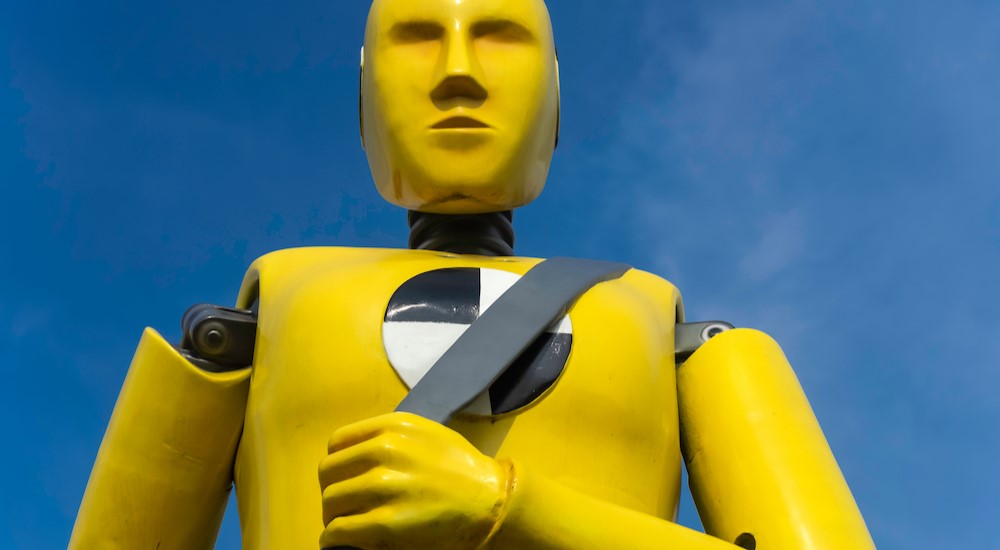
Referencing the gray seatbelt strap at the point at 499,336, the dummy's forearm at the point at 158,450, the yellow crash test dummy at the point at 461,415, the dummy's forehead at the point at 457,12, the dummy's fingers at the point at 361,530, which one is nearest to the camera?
the dummy's fingers at the point at 361,530

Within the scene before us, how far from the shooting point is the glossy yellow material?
→ 4.20 meters

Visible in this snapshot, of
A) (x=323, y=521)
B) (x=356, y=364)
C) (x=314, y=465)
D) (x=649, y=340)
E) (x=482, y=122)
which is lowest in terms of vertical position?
(x=323, y=521)

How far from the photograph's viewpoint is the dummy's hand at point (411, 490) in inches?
142

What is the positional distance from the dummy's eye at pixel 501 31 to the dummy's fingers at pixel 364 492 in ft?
5.89

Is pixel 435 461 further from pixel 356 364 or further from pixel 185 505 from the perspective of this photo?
pixel 185 505

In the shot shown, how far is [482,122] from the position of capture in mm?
4746

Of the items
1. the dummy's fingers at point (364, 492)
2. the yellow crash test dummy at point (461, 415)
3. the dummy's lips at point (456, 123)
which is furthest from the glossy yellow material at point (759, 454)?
the dummy's fingers at point (364, 492)

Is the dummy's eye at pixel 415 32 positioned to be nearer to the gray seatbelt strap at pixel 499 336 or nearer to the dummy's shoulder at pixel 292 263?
the dummy's shoulder at pixel 292 263

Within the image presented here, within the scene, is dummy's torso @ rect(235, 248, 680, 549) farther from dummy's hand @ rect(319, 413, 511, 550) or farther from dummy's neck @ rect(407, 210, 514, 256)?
dummy's hand @ rect(319, 413, 511, 550)

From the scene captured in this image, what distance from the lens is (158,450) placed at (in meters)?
4.62

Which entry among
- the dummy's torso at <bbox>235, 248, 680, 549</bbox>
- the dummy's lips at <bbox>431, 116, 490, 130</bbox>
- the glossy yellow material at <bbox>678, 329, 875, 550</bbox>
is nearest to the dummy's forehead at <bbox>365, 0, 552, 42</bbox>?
the dummy's lips at <bbox>431, 116, 490, 130</bbox>

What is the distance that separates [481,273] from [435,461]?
103 centimetres

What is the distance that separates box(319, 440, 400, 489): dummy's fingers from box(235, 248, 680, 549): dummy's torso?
467 millimetres

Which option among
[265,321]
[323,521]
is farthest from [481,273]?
[323,521]
